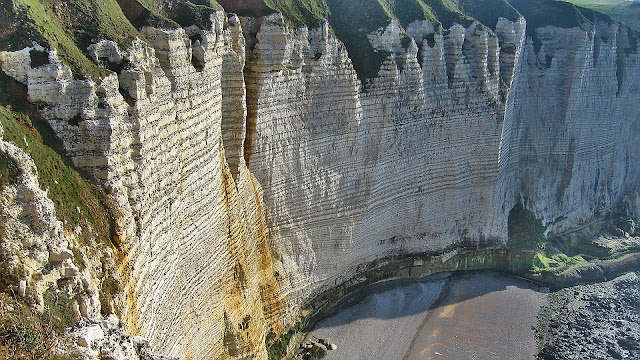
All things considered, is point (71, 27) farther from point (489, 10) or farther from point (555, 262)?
point (555, 262)

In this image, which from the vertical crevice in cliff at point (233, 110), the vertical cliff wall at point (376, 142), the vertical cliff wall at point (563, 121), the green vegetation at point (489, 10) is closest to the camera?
the vertical crevice in cliff at point (233, 110)

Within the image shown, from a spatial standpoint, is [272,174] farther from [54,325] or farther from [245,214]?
[54,325]

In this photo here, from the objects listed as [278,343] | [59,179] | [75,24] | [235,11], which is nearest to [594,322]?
Result: [278,343]

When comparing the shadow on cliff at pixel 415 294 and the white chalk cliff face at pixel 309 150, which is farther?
the shadow on cliff at pixel 415 294

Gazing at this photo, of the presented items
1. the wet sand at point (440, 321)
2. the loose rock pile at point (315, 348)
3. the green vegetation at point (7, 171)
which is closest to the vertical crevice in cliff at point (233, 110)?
the loose rock pile at point (315, 348)

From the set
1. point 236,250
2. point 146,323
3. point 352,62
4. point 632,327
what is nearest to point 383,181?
point 352,62

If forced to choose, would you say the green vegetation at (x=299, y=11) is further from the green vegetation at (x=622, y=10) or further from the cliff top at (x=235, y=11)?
the green vegetation at (x=622, y=10)
